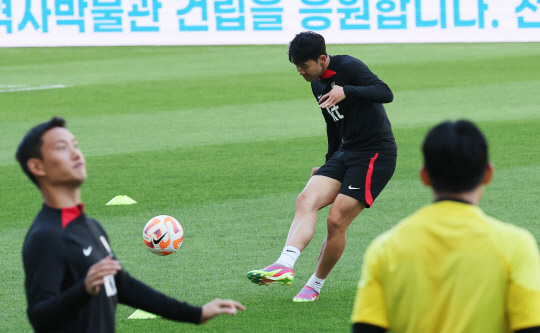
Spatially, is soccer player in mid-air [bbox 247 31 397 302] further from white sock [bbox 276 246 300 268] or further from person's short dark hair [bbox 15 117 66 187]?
person's short dark hair [bbox 15 117 66 187]

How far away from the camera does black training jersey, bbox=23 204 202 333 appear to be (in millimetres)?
2805

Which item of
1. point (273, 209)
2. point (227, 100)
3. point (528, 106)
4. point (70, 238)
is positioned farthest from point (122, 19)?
point (70, 238)

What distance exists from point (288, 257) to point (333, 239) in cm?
44

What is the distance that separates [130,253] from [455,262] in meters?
5.18

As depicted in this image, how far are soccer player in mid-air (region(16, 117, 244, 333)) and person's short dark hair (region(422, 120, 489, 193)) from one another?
38.9 inches

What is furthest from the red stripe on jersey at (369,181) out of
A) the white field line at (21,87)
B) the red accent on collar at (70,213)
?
the white field line at (21,87)

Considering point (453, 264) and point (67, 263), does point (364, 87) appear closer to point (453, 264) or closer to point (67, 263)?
point (67, 263)

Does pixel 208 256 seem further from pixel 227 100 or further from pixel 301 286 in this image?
pixel 227 100

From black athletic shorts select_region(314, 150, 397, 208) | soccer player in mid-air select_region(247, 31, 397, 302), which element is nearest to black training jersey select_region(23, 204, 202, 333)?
soccer player in mid-air select_region(247, 31, 397, 302)

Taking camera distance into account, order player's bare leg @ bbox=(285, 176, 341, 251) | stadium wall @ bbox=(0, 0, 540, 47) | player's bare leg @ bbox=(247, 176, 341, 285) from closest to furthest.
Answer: player's bare leg @ bbox=(247, 176, 341, 285) → player's bare leg @ bbox=(285, 176, 341, 251) → stadium wall @ bbox=(0, 0, 540, 47)

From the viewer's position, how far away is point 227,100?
17.5 metres

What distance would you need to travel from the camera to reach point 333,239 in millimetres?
5957

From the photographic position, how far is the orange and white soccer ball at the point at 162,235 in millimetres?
6648

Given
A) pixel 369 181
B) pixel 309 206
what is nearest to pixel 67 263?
pixel 309 206
